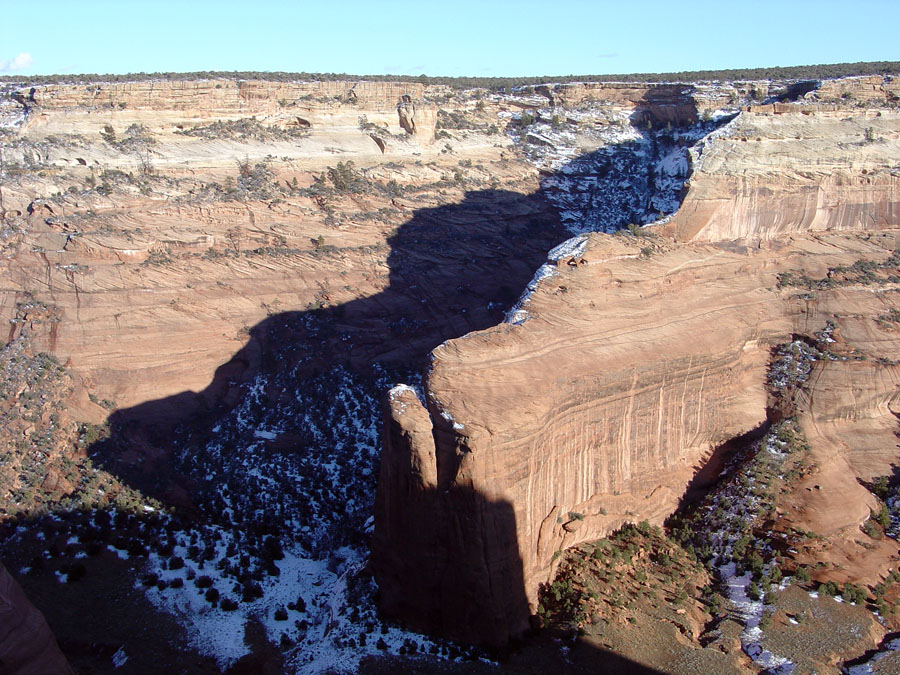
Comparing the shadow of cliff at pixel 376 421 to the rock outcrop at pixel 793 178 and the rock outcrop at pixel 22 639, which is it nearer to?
the rock outcrop at pixel 22 639

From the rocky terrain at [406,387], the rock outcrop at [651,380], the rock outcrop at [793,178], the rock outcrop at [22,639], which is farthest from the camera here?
the rock outcrop at [793,178]

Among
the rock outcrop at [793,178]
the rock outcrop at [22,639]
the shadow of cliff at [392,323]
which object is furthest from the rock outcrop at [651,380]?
the shadow of cliff at [392,323]

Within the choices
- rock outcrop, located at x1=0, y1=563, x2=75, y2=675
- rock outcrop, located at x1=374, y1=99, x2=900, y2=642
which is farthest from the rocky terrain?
rock outcrop, located at x1=0, y1=563, x2=75, y2=675

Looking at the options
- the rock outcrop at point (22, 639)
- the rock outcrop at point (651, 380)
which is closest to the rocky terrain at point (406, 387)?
the rock outcrop at point (651, 380)

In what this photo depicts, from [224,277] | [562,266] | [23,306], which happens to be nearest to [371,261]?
[224,277]

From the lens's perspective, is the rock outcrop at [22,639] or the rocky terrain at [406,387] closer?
the rock outcrop at [22,639]

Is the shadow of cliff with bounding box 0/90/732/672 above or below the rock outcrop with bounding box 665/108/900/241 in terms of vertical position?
below

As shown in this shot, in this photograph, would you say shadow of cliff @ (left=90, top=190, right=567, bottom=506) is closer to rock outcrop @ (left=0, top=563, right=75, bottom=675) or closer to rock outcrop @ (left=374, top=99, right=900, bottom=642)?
rock outcrop @ (left=0, top=563, right=75, bottom=675)

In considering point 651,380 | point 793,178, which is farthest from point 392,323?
point 793,178

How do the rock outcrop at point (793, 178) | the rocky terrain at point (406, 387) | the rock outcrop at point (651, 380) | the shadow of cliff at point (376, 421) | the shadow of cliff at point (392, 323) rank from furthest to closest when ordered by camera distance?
the shadow of cliff at point (392, 323)
the rock outcrop at point (793, 178)
the rocky terrain at point (406, 387)
the shadow of cliff at point (376, 421)
the rock outcrop at point (651, 380)

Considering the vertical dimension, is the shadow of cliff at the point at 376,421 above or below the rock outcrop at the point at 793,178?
below
